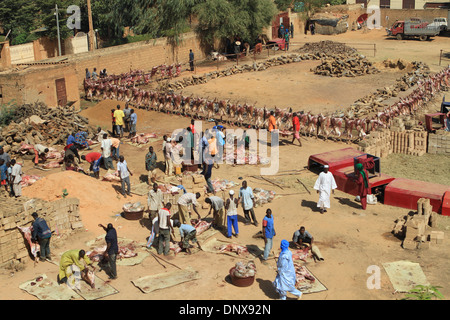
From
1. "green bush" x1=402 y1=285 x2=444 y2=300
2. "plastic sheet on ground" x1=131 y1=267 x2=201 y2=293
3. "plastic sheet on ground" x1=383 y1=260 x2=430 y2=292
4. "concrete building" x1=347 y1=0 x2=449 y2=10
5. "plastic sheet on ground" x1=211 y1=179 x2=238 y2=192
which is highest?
"concrete building" x1=347 y1=0 x2=449 y2=10

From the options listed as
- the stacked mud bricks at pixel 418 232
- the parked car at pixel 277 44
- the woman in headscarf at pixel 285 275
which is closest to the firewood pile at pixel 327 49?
the parked car at pixel 277 44

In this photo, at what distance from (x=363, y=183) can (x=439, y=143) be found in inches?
273

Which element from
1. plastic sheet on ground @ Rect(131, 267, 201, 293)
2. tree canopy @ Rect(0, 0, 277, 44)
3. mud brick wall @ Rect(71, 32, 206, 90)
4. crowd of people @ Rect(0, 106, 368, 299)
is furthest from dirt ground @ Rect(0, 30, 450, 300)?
tree canopy @ Rect(0, 0, 277, 44)

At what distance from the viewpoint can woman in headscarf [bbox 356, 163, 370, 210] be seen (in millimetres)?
15711

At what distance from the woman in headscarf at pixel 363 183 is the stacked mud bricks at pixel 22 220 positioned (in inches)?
305

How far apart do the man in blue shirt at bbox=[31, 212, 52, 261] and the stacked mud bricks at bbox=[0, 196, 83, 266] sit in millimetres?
334

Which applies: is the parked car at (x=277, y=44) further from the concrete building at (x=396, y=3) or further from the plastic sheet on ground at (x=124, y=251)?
the plastic sheet on ground at (x=124, y=251)

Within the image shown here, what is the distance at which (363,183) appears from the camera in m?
15.7

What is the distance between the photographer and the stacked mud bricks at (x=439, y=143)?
2100 centimetres

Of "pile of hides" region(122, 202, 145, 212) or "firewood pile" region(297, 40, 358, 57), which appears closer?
"pile of hides" region(122, 202, 145, 212)

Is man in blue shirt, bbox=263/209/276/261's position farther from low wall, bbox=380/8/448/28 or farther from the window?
the window

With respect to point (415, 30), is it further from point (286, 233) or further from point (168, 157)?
point (286, 233)

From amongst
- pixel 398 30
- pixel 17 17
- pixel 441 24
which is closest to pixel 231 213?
pixel 17 17

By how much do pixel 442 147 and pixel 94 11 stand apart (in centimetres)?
3102
